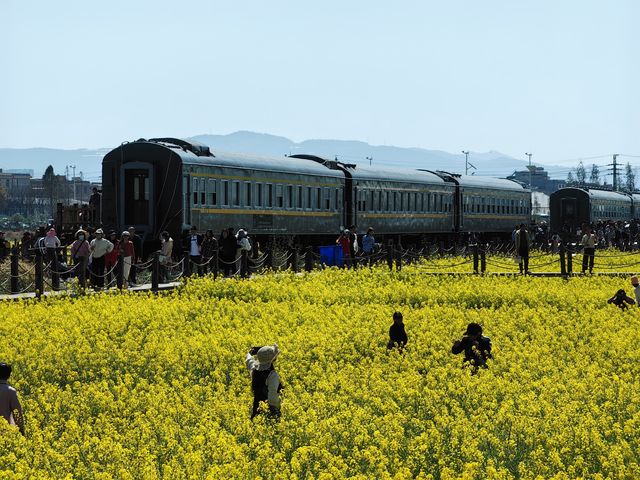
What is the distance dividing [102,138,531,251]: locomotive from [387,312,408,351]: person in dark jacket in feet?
47.7

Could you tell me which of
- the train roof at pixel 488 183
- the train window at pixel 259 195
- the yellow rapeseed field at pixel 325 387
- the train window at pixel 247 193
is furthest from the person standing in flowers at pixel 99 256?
the train roof at pixel 488 183

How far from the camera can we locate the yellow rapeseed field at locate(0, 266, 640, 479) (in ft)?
32.6

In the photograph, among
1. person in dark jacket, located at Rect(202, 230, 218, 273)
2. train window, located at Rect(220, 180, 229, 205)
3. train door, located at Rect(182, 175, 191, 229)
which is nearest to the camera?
person in dark jacket, located at Rect(202, 230, 218, 273)

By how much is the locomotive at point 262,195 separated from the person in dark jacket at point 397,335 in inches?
572

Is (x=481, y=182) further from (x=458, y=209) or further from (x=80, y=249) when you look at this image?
(x=80, y=249)

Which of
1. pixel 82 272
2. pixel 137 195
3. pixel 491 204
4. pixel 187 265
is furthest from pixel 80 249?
pixel 491 204

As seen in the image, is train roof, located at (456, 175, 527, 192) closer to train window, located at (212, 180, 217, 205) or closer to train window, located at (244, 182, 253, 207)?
train window, located at (244, 182, 253, 207)

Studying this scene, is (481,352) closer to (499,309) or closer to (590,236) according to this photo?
(499,309)

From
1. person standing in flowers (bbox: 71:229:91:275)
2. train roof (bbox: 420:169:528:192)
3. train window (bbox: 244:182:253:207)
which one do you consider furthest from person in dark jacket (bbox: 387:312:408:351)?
train roof (bbox: 420:169:528:192)

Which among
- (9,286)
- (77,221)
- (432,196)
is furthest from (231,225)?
(432,196)

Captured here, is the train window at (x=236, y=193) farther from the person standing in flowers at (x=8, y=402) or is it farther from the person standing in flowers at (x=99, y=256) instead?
the person standing in flowers at (x=8, y=402)

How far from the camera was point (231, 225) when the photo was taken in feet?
109

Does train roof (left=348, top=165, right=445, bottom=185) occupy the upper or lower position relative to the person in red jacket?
upper

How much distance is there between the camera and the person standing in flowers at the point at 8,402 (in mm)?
11227
